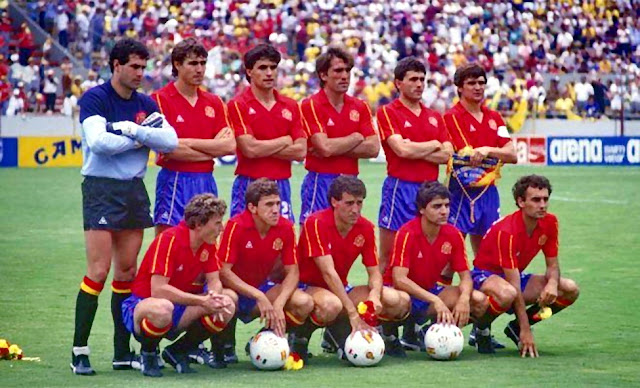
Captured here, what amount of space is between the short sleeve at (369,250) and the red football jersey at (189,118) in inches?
50.4

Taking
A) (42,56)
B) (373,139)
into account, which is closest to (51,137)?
(42,56)

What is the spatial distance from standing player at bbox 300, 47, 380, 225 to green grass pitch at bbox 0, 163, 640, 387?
1209mm

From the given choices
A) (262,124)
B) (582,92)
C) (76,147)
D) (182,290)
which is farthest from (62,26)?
(182,290)

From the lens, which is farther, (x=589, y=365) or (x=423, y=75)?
(x=423, y=75)

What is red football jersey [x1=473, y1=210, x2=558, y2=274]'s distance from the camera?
9.79m

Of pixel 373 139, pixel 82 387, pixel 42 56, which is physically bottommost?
pixel 82 387

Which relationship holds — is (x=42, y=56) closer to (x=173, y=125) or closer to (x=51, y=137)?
(x=51, y=137)

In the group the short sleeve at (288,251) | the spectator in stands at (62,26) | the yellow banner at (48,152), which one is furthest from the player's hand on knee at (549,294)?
the spectator in stands at (62,26)

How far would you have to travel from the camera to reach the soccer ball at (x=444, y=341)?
9188 mm

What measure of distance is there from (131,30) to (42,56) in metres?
2.70

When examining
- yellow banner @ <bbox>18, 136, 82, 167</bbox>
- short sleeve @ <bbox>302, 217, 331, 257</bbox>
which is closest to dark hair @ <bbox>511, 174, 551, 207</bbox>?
short sleeve @ <bbox>302, 217, 331, 257</bbox>

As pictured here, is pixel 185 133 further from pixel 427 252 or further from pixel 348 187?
pixel 427 252

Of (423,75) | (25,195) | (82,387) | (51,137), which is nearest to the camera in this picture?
(82,387)

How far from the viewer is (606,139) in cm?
3466
